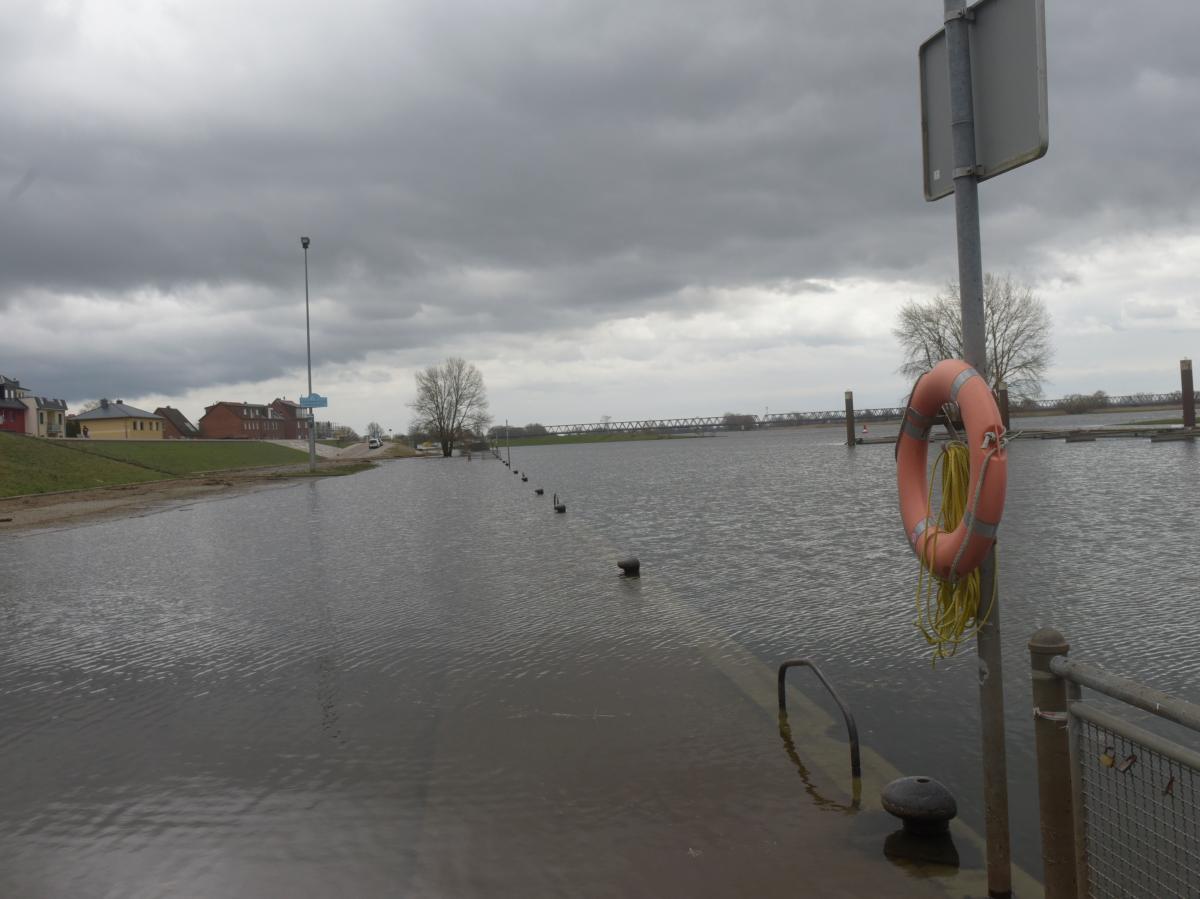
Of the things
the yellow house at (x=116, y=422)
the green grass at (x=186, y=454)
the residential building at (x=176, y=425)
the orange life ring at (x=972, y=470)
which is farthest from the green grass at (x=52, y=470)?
the residential building at (x=176, y=425)

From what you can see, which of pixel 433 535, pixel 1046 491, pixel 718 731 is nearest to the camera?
pixel 718 731

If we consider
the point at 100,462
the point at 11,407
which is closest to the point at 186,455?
the point at 100,462

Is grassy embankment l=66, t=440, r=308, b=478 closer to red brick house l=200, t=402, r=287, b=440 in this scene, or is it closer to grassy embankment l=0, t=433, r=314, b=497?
grassy embankment l=0, t=433, r=314, b=497

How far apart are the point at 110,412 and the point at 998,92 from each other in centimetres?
11470

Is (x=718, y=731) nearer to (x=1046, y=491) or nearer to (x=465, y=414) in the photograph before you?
(x=1046, y=491)

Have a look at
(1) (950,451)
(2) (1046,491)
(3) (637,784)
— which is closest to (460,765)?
(3) (637,784)

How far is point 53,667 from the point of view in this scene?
7957mm

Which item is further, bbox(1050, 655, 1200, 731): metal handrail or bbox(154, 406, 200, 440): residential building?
bbox(154, 406, 200, 440): residential building

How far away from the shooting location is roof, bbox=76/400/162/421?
100 meters

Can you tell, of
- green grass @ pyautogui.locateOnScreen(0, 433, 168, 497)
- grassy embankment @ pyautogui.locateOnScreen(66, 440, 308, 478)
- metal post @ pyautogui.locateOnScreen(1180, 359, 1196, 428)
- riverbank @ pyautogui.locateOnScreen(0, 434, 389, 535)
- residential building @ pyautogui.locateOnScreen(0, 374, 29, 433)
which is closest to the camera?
riverbank @ pyautogui.locateOnScreen(0, 434, 389, 535)

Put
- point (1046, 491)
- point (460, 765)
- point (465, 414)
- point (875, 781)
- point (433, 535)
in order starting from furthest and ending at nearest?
point (465, 414) < point (1046, 491) < point (433, 535) < point (460, 765) < point (875, 781)

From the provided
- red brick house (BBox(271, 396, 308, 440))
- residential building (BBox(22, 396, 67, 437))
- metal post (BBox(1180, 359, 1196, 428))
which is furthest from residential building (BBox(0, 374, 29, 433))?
metal post (BBox(1180, 359, 1196, 428))

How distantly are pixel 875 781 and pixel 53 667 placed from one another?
24.0ft

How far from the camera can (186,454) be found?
58.1m
